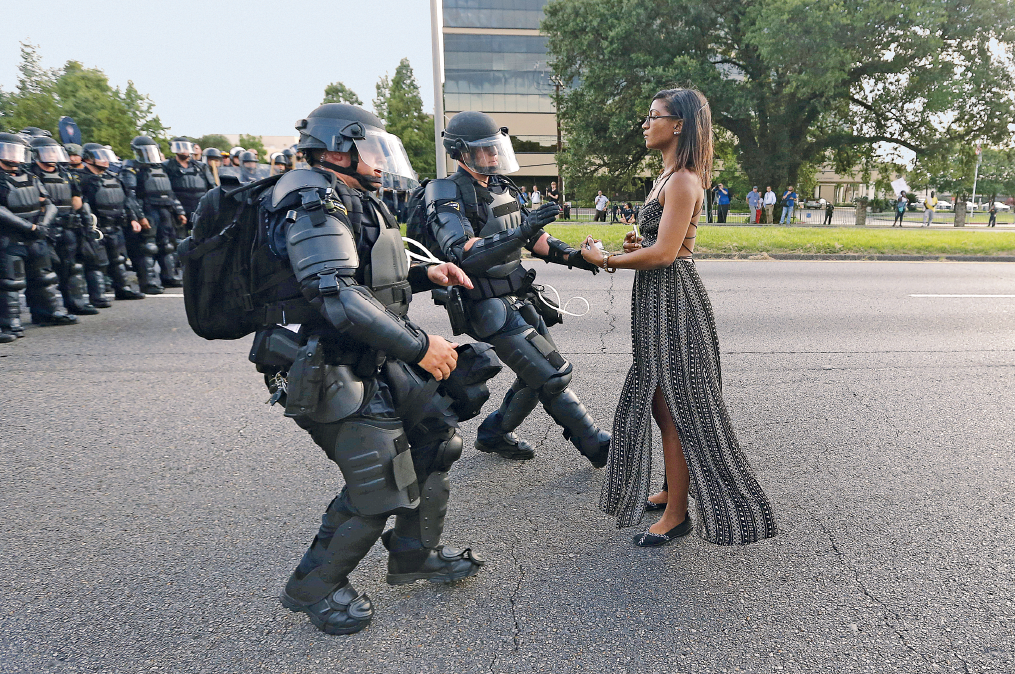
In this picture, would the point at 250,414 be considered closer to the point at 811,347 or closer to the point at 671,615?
the point at 671,615

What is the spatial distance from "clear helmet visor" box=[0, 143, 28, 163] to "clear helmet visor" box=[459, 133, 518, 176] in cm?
605

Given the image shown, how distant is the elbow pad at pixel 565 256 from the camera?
3.44 metres

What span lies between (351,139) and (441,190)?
119 cm

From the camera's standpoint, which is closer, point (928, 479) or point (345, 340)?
point (345, 340)

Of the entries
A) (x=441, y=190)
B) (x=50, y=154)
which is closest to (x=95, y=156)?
(x=50, y=154)

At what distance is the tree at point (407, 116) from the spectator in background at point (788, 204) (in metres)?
17.6

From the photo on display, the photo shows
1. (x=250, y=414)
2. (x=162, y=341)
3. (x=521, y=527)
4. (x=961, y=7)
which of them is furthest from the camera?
(x=961, y=7)

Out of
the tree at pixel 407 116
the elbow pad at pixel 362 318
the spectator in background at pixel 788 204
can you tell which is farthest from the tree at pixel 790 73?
the elbow pad at pixel 362 318

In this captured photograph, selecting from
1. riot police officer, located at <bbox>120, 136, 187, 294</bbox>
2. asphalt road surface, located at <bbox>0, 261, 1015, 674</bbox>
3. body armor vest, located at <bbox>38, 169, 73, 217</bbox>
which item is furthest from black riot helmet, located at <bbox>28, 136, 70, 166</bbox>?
asphalt road surface, located at <bbox>0, 261, 1015, 674</bbox>

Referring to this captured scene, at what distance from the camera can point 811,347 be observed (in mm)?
6316

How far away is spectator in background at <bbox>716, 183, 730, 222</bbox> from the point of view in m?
25.8

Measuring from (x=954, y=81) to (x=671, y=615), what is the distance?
29.0 meters

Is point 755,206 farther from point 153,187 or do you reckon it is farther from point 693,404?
point 693,404

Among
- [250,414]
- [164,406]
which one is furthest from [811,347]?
[164,406]
